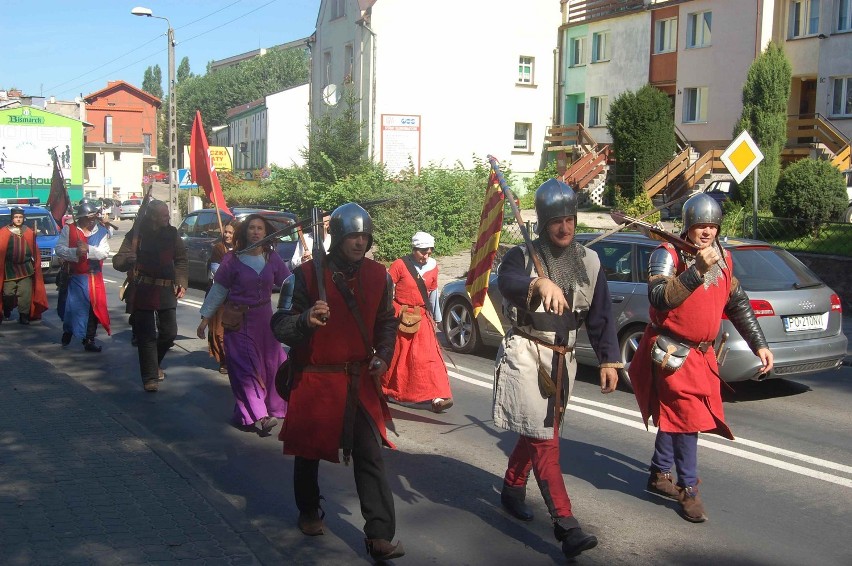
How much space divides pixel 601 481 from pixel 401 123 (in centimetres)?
3276

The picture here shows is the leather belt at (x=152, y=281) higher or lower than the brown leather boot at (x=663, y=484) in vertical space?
higher

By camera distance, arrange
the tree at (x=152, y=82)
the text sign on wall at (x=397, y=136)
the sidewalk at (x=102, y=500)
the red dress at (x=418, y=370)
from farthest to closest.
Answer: the tree at (x=152, y=82) < the text sign on wall at (x=397, y=136) < the red dress at (x=418, y=370) < the sidewalk at (x=102, y=500)

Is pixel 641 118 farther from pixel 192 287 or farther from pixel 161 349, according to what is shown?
pixel 161 349

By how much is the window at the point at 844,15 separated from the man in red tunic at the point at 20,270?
2601cm

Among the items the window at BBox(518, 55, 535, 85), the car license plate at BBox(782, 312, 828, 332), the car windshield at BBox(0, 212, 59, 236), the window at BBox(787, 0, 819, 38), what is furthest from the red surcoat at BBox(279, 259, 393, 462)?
the window at BBox(518, 55, 535, 85)

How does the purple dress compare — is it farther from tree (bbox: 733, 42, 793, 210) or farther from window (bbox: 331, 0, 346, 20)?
window (bbox: 331, 0, 346, 20)

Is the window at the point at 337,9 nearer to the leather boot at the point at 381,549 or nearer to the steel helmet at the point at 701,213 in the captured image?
the steel helmet at the point at 701,213

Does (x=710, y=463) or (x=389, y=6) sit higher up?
(x=389, y=6)

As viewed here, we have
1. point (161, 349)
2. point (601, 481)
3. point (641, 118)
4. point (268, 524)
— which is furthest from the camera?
point (641, 118)

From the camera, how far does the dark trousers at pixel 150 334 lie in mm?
9070

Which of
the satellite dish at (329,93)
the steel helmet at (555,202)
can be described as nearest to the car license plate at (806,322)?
the steel helmet at (555,202)

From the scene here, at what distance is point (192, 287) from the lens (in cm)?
2128


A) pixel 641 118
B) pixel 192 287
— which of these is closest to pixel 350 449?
pixel 192 287

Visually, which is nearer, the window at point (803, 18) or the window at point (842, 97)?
the window at point (842, 97)
